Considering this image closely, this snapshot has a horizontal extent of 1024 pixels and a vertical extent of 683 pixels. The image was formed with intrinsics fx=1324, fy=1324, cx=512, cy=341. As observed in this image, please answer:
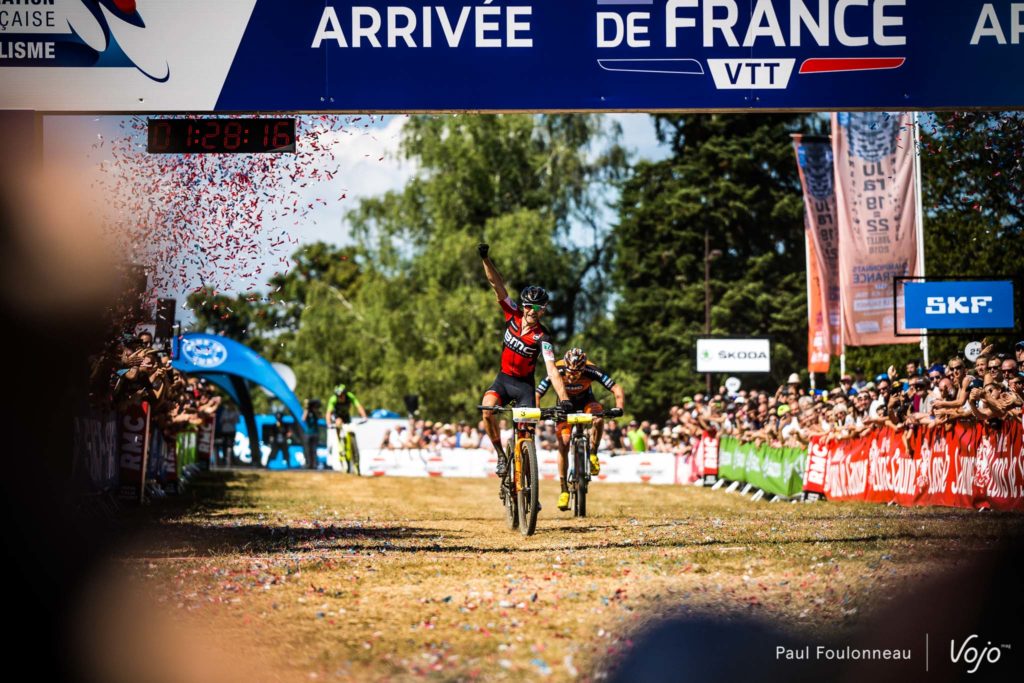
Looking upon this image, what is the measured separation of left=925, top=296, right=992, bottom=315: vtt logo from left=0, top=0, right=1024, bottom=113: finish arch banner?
7.81 metres

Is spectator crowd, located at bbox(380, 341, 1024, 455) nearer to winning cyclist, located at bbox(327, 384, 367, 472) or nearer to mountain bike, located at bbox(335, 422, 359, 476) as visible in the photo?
mountain bike, located at bbox(335, 422, 359, 476)

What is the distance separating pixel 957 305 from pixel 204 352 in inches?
1086

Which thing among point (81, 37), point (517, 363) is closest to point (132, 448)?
point (517, 363)

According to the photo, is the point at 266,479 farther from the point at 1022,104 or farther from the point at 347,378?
the point at 347,378

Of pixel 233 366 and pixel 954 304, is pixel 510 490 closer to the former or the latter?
pixel 954 304

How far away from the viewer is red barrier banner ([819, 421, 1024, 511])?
15.2 metres

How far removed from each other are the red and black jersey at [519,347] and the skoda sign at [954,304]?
8.08 metres

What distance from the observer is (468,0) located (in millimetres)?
11258

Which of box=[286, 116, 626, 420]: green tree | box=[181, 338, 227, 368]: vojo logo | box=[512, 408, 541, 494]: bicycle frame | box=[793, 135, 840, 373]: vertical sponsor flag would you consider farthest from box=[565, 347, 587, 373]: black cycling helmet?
box=[286, 116, 626, 420]: green tree

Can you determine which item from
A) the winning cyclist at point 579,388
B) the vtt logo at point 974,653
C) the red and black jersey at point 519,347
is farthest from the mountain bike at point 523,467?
the vtt logo at point 974,653

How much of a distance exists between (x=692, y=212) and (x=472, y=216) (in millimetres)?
15105

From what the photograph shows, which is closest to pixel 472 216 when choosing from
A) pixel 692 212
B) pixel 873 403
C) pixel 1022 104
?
pixel 692 212

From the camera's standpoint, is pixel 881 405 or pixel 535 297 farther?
pixel 881 405

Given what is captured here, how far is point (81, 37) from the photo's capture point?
11359 mm
